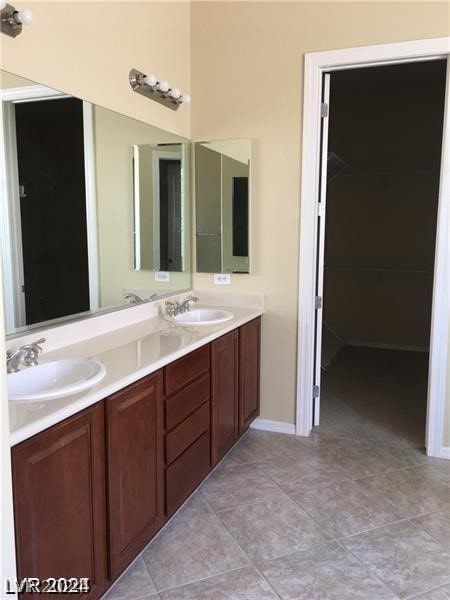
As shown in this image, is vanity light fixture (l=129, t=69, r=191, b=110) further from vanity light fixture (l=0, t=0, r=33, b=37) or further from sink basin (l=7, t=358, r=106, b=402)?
sink basin (l=7, t=358, r=106, b=402)

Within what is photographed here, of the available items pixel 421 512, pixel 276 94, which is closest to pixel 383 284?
pixel 276 94

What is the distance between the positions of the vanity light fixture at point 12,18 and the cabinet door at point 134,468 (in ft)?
4.46

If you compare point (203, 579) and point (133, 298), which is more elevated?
point (133, 298)

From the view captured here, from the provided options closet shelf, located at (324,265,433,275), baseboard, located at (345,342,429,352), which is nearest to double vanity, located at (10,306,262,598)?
closet shelf, located at (324,265,433,275)

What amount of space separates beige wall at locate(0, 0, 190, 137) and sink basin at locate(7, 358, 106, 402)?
3.68 feet

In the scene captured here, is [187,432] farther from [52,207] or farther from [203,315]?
[52,207]

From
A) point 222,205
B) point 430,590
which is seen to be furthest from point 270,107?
A: point 430,590

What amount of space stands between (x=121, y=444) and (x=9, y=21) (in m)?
1.57

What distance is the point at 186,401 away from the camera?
2.23 meters

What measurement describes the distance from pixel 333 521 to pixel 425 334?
12.0ft

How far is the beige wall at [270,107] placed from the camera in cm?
293

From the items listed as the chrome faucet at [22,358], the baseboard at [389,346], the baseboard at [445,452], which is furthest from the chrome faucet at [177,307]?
the baseboard at [389,346]

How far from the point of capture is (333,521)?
2285 mm

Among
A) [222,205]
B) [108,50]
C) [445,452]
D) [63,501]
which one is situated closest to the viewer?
[63,501]
